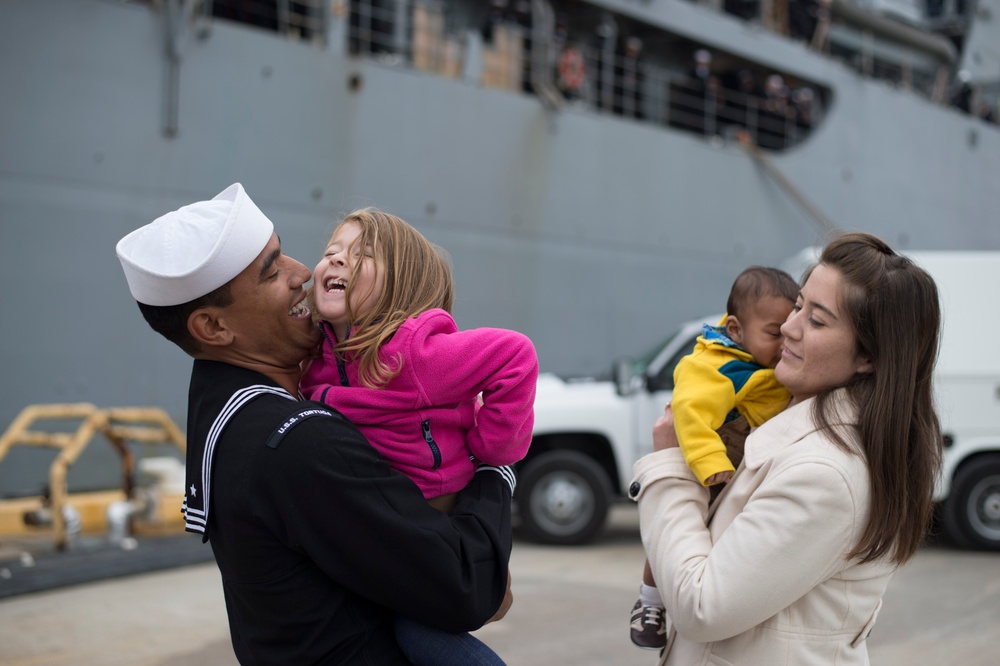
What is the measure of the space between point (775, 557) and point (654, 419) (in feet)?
19.9

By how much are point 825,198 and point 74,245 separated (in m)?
12.4

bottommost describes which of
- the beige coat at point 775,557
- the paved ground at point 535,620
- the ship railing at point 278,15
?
the paved ground at point 535,620

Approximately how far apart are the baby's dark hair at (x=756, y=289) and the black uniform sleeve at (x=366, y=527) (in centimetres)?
107

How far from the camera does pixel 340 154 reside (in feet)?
34.5

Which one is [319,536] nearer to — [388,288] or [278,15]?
[388,288]

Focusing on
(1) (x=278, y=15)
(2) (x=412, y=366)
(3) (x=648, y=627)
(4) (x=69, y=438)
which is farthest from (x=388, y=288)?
(1) (x=278, y=15)

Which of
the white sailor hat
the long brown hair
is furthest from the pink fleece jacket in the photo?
the long brown hair

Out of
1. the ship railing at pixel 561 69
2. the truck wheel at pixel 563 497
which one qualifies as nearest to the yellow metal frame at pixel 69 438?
the truck wheel at pixel 563 497

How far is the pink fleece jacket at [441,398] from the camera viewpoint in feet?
5.50

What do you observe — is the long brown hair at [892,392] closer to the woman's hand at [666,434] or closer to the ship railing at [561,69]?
the woman's hand at [666,434]

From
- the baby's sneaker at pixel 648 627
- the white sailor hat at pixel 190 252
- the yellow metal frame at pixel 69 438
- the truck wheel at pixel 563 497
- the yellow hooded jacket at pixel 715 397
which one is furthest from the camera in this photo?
the truck wheel at pixel 563 497

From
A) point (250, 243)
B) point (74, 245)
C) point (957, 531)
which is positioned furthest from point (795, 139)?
point (250, 243)

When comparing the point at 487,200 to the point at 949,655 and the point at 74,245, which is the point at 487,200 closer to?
the point at 74,245

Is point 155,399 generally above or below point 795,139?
below
